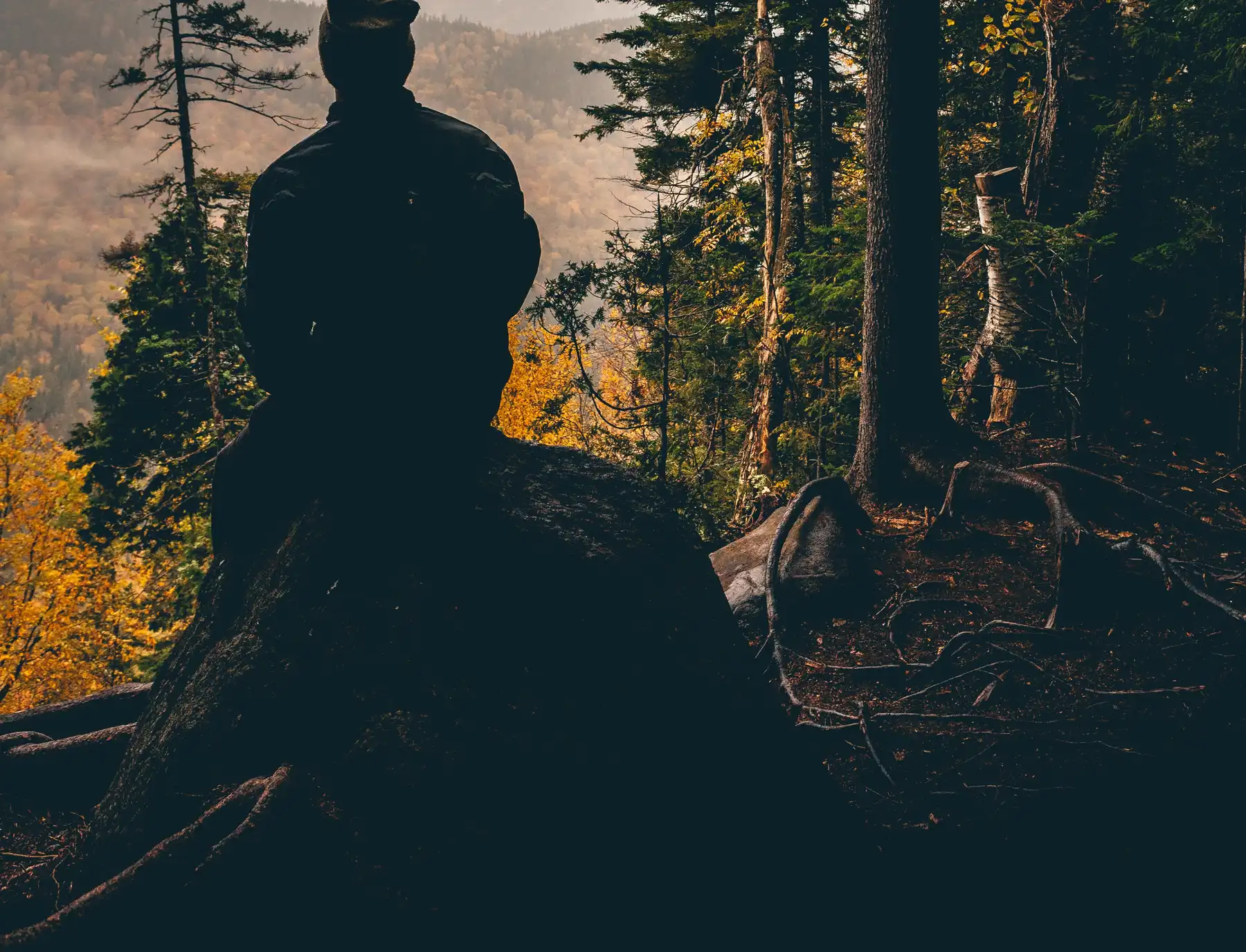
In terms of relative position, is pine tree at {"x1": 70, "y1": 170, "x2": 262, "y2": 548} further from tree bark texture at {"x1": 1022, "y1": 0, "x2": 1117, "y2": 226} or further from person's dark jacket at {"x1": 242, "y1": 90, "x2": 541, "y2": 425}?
tree bark texture at {"x1": 1022, "y1": 0, "x2": 1117, "y2": 226}

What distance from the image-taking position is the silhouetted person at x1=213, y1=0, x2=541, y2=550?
2.63m

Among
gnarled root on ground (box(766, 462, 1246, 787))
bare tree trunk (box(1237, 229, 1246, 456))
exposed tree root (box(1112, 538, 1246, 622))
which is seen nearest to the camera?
exposed tree root (box(1112, 538, 1246, 622))

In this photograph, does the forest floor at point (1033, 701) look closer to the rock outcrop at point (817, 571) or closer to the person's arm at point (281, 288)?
the rock outcrop at point (817, 571)

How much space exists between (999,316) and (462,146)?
279 inches

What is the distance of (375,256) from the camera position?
2.69 m

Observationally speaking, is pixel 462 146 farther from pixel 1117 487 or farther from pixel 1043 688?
pixel 1117 487

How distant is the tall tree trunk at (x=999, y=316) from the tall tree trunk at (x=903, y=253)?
95 cm

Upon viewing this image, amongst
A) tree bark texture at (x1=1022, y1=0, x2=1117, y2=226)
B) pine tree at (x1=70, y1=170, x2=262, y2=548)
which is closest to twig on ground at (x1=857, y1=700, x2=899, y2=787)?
tree bark texture at (x1=1022, y1=0, x2=1117, y2=226)

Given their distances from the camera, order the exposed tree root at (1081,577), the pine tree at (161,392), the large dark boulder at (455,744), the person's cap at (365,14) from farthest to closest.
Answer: the pine tree at (161,392) → the exposed tree root at (1081,577) → the person's cap at (365,14) → the large dark boulder at (455,744)

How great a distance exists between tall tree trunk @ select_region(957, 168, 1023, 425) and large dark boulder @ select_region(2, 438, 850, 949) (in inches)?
253

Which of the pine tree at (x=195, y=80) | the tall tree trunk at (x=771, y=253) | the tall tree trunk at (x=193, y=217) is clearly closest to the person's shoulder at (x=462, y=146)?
the tall tree trunk at (x=771, y=253)

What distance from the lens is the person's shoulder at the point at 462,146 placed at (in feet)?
9.21

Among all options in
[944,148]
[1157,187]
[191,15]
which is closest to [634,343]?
[944,148]

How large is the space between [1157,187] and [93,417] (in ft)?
81.3
